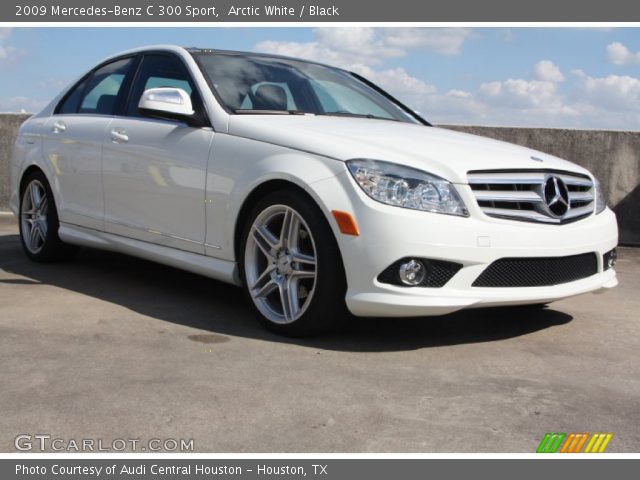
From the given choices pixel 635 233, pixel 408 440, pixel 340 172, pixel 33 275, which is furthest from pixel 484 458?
pixel 635 233

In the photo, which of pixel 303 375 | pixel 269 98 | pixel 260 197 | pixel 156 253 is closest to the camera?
pixel 303 375

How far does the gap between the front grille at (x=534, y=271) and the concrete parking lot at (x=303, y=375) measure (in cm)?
37

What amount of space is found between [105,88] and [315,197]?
2666 millimetres

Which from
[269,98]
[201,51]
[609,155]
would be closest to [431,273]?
[269,98]

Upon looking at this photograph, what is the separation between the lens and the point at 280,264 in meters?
4.74

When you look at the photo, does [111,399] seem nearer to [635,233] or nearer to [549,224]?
[549,224]

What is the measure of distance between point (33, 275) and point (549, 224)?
379cm

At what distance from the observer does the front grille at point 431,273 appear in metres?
4.28

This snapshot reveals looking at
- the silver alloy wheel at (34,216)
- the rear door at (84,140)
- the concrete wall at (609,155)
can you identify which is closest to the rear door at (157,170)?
the rear door at (84,140)

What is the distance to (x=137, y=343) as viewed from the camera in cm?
448

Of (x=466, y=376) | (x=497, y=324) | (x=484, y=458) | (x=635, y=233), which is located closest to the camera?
(x=484, y=458)

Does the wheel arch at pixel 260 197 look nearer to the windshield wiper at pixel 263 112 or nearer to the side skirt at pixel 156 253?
the side skirt at pixel 156 253
